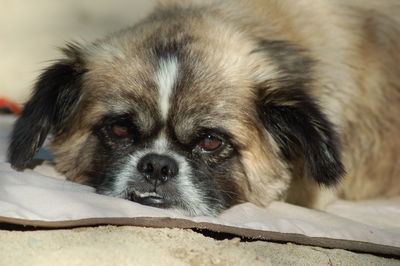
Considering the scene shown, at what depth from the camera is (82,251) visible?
2.25 meters

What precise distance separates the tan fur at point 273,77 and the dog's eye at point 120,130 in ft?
0.24

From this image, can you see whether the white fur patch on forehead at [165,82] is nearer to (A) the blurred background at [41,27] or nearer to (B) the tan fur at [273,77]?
(B) the tan fur at [273,77]

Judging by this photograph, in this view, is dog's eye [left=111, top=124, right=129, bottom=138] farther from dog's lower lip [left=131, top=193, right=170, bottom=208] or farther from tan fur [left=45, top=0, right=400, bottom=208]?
dog's lower lip [left=131, top=193, right=170, bottom=208]

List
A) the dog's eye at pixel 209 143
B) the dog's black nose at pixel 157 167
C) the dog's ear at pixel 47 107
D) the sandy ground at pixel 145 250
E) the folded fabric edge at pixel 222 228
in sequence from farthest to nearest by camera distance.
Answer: the dog's ear at pixel 47 107 → the dog's eye at pixel 209 143 → the dog's black nose at pixel 157 167 → the folded fabric edge at pixel 222 228 → the sandy ground at pixel 145 250

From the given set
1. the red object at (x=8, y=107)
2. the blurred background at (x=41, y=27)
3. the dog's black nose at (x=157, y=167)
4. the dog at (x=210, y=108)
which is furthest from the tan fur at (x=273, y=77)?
the blurred background at (x=41, y=27)

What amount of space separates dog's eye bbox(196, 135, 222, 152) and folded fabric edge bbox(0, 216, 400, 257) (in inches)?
16.0

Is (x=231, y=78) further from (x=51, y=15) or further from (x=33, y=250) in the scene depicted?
(x=51, y=15)

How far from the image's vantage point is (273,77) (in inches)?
121

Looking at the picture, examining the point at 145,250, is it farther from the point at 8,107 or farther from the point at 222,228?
the point at 8,107

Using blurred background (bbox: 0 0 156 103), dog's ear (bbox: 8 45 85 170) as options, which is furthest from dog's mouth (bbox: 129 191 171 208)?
blurred background (bbox: 0 0 156 103)

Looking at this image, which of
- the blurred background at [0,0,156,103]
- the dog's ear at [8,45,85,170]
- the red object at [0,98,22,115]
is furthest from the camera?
the blurred background at [0,0,156,103]

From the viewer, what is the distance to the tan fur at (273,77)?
9.61 feet

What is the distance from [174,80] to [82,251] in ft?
2.78

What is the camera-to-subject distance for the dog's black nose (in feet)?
9.12
